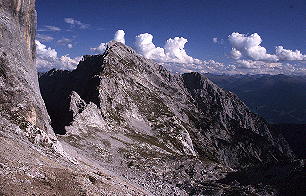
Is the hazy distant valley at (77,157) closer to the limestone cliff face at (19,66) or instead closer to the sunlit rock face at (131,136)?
the limestone cliff face at (19,66)

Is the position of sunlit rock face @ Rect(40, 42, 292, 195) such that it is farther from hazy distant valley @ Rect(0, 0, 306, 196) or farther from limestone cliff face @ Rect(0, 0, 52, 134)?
limestone cliff face @ Rect(0, 0, 52, 134)

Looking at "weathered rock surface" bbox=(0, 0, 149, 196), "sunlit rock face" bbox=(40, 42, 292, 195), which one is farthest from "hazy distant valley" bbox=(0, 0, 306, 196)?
"sunlit rock face" bbox=(40, 42, 292, 195)

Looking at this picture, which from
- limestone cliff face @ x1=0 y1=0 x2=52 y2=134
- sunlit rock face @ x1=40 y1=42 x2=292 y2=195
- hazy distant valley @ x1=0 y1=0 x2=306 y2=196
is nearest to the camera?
hazy distant valley @ x1=0 y1=0 x2=306 y2=196

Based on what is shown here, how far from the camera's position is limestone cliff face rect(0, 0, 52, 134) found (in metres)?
55.3

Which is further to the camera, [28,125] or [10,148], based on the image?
[28,125]

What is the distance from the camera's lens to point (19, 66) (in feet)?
213

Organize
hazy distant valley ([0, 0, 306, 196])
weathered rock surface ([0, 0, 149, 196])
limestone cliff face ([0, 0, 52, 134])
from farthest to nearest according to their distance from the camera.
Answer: limestone cliff face ([0, 0, 52, 134]) < hazy distant valley ([0, 0, 306, 196]) < weathered rock surface ([0, 0, 149, 196])

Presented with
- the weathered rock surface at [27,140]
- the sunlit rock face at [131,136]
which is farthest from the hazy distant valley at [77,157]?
the sunlit rock face at [131,136]

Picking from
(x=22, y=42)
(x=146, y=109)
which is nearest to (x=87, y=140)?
(x=22, y=42)

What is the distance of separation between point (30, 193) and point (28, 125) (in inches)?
948

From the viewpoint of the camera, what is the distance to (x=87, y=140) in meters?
90.5

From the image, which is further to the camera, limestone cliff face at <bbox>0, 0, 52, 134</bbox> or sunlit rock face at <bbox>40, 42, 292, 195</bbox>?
sunlit rock face at <bbox>40, 42, 292, 195</bbox>

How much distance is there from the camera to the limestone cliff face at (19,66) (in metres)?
55.3

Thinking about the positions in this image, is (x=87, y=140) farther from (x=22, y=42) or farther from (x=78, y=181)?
(x=78, y=181)
